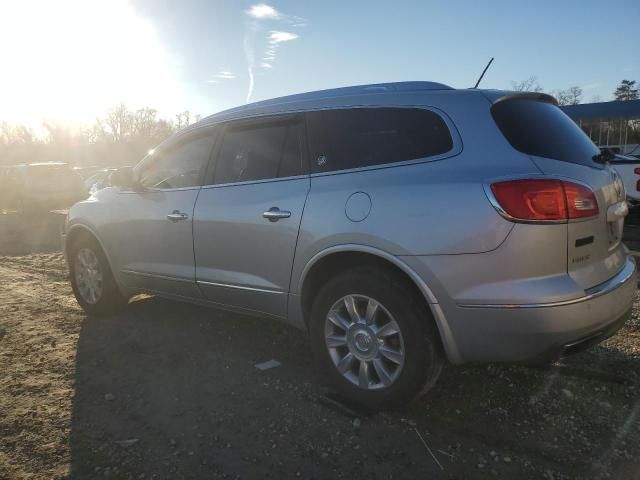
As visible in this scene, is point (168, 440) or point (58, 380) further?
point (58, 380)

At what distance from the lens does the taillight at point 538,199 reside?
244 cm

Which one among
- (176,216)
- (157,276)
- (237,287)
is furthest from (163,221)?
(237,287)

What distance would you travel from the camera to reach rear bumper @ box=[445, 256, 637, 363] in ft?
8.04

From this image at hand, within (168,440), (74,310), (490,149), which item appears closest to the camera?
(490,149)

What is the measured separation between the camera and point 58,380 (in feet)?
12.0

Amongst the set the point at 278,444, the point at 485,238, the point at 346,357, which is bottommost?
the point at 278,444

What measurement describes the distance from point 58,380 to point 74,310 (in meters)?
1.82

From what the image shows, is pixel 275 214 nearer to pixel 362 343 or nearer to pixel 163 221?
pixel 362 343

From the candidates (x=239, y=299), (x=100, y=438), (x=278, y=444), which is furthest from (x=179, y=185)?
(x=278, y=444)

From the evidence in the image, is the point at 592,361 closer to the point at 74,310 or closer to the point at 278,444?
→ the point at 278,444

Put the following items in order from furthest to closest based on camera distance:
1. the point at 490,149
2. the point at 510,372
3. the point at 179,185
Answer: the point at 179,185 < the point at 510,372 < the point at 490,149

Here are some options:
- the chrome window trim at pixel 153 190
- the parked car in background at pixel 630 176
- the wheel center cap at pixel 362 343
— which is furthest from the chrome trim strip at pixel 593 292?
the parked car in background at pixel 630 176

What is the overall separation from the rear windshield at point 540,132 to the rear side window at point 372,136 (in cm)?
32

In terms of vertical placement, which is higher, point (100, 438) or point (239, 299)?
point (239, 299)
